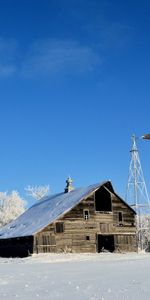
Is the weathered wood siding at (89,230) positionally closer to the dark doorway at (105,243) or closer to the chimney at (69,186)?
the dark doorway at (105,243)

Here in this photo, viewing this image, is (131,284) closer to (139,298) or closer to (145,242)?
(139,298)

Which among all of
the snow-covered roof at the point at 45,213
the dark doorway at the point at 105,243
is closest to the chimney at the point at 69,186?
the snow-covered roof at the point at 45,213

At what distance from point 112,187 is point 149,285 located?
35128mm

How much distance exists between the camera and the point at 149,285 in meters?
15.1

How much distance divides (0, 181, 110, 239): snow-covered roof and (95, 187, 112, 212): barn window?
131 cm

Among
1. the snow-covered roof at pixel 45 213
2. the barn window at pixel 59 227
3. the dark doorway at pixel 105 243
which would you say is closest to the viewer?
the barn window at pixel 59 227

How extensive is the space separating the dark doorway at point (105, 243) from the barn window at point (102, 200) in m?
2.83

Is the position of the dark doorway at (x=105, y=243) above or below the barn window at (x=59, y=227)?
below

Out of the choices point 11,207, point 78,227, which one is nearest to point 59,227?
point 78,227

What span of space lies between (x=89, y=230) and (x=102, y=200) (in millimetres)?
4230

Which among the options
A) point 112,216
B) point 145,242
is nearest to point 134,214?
point 112,216

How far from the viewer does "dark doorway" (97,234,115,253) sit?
50.9m

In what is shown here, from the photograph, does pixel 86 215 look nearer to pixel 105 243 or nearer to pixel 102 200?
pixel 102 200

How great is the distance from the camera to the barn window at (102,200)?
50688 mm
